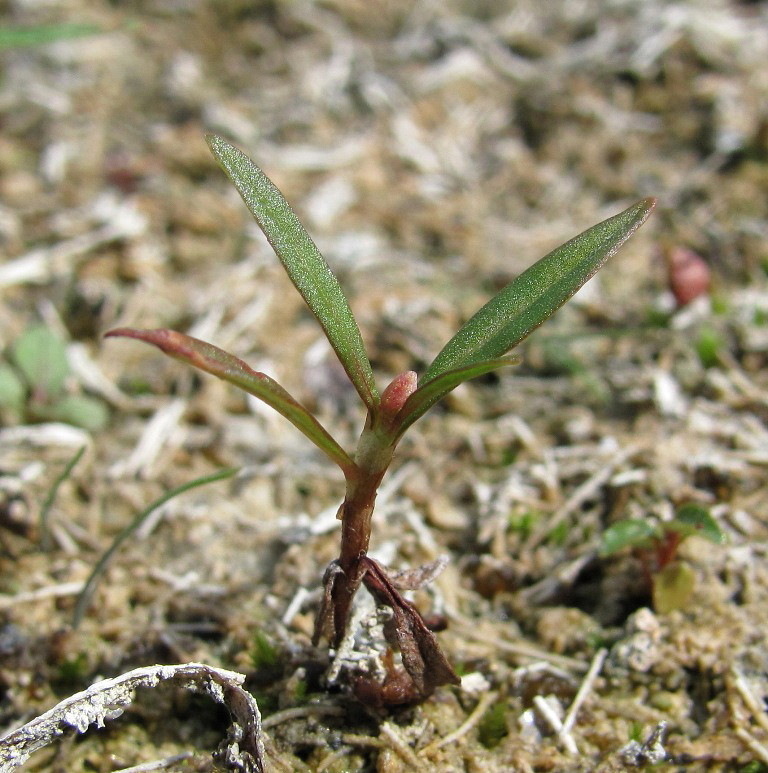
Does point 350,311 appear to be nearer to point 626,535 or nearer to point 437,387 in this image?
point 437,387

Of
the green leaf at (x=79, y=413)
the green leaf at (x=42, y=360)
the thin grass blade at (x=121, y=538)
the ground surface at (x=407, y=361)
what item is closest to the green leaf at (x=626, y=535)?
the ground surface at (x=407, y=361)

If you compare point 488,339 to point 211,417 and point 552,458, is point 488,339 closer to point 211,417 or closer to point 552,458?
point 552,458

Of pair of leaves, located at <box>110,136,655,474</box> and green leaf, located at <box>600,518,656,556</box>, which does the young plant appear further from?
green leaf, located at <box>600,518,656,556</box>

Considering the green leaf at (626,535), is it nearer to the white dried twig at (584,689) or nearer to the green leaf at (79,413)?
the white dried twig at (584,689)

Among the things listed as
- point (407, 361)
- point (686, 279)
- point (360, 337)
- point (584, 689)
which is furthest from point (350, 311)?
point (686, 279)

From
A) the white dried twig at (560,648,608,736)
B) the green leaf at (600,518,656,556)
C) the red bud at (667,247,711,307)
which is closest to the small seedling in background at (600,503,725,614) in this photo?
the green leaf at (600,518,656,556)

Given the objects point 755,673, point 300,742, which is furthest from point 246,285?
point 755,673
